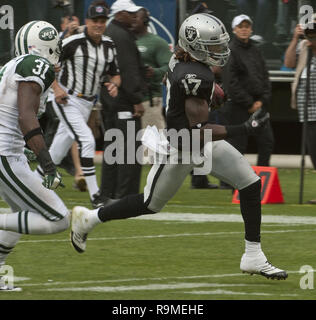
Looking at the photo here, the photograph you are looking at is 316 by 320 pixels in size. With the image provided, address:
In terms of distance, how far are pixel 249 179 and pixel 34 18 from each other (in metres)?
9.27

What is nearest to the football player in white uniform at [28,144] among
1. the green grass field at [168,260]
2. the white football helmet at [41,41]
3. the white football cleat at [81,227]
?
the white football helmet at [41,41]

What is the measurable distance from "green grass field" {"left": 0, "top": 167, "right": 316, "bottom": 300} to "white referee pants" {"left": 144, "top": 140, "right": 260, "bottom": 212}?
52 centimetres

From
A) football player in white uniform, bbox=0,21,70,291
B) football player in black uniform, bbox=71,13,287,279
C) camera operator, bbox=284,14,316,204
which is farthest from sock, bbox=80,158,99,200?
football player in white uniform, bbox=0,21,70,291

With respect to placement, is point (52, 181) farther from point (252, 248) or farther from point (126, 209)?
point (252, 248)

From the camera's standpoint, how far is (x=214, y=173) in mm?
7516

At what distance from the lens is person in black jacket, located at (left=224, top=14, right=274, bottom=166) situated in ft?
41.9

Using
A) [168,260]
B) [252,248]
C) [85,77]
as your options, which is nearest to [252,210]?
[252,248]

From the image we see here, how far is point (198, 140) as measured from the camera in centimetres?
732

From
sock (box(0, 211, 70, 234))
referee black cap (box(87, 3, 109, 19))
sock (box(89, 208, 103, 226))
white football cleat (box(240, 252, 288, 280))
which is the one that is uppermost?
referee black cap (box(87, 3, 109, 19))

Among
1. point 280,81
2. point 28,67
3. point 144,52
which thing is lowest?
point 280,81

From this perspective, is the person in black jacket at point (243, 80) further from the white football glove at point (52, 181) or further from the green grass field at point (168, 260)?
the white football glove at point (52, 181)

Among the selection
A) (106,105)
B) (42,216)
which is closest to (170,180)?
(42,216)

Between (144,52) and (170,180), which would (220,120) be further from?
(170,180)

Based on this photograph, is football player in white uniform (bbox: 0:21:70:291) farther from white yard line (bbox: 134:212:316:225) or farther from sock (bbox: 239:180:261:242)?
white yard line (bbox: 134:212:316:225)
